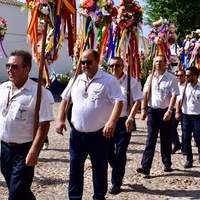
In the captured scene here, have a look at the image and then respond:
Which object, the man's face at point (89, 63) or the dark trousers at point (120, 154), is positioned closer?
the man's face at point (89, 63)

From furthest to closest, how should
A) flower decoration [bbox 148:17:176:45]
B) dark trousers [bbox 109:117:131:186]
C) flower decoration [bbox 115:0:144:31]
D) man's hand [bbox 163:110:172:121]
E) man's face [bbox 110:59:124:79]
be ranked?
1. flower decoration [bbox 148:17:176:45]
2. flower decoration [bbox 115:0:144:31]
3. man's hand [bbox 163:110:172:121]
4. man's face [bbox 110:59:124:79]
5. dark trousers [bbox 109:117:131:186]

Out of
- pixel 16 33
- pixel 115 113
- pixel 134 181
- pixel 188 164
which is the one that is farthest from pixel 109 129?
pixel 16 33

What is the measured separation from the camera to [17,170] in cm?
423

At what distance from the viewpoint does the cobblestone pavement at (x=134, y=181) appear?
6.14 m

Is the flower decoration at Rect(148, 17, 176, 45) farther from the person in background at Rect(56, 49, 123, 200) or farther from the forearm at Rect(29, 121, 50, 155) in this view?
the forearm at Rect(29, 121, 50, 155)

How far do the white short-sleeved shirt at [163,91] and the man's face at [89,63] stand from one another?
87.7 inches

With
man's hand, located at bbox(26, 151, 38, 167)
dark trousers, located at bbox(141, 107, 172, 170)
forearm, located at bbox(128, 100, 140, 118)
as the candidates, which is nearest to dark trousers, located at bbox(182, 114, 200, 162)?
dark trousers, located at bbox(141, 107, 172, 170)

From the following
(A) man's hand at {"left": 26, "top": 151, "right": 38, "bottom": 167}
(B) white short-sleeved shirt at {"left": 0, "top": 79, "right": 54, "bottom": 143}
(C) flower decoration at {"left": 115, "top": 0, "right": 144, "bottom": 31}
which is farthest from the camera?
(C) flower decoration at {"left": 115, "top": 0, "right": 144, "bottom": 31}

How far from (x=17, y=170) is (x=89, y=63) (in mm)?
1618

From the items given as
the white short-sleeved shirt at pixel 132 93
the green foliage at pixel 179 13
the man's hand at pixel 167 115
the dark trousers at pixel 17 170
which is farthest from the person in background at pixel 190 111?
the green foliage at pixel 179 13

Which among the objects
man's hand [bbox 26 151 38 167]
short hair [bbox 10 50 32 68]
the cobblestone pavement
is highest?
short hair [bbox 10 50 32 68]

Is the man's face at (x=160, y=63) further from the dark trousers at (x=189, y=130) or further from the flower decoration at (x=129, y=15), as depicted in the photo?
the dark trousers at (x=189, y=130)

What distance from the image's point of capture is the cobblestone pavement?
6.14 meters

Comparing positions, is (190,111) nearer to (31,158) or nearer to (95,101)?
(95,101)
